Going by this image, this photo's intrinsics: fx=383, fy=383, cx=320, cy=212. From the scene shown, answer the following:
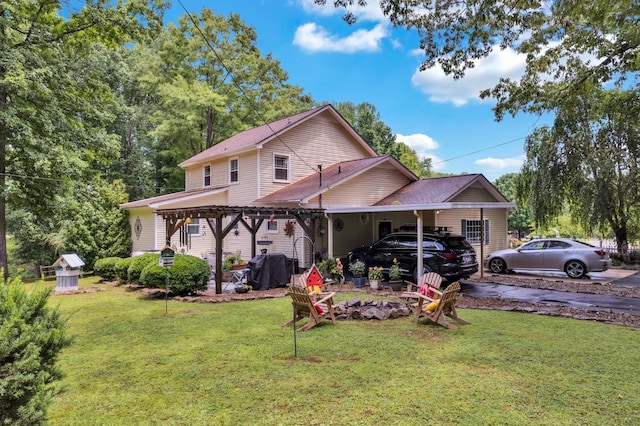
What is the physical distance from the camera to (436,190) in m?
15.3

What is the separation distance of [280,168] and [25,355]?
15374mm

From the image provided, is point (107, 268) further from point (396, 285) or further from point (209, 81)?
point (209, 81)

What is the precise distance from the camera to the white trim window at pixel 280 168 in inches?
689

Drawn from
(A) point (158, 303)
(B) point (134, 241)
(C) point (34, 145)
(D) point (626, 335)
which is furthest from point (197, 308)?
(B) point (134, 241)

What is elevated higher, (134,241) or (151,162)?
(151,162)

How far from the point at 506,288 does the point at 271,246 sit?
9.59 m

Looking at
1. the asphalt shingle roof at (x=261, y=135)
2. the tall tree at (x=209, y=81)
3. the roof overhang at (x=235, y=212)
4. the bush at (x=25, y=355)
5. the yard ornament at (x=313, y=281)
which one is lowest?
the yard ornament at (x=313, y=281)

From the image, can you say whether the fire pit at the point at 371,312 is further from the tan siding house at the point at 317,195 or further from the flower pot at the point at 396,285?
the tan siding house at the point at 317,195

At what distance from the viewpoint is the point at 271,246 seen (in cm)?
1714

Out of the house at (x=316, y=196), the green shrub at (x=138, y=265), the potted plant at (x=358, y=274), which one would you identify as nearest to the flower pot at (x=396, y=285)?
the potted plant at (x=358, y=274)

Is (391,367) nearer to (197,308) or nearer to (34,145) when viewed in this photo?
(197,308)

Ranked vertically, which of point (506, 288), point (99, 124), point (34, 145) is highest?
point (99, 124)

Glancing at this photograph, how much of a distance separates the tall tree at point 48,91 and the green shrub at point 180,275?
3974 mm

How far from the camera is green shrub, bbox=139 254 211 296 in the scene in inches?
406
